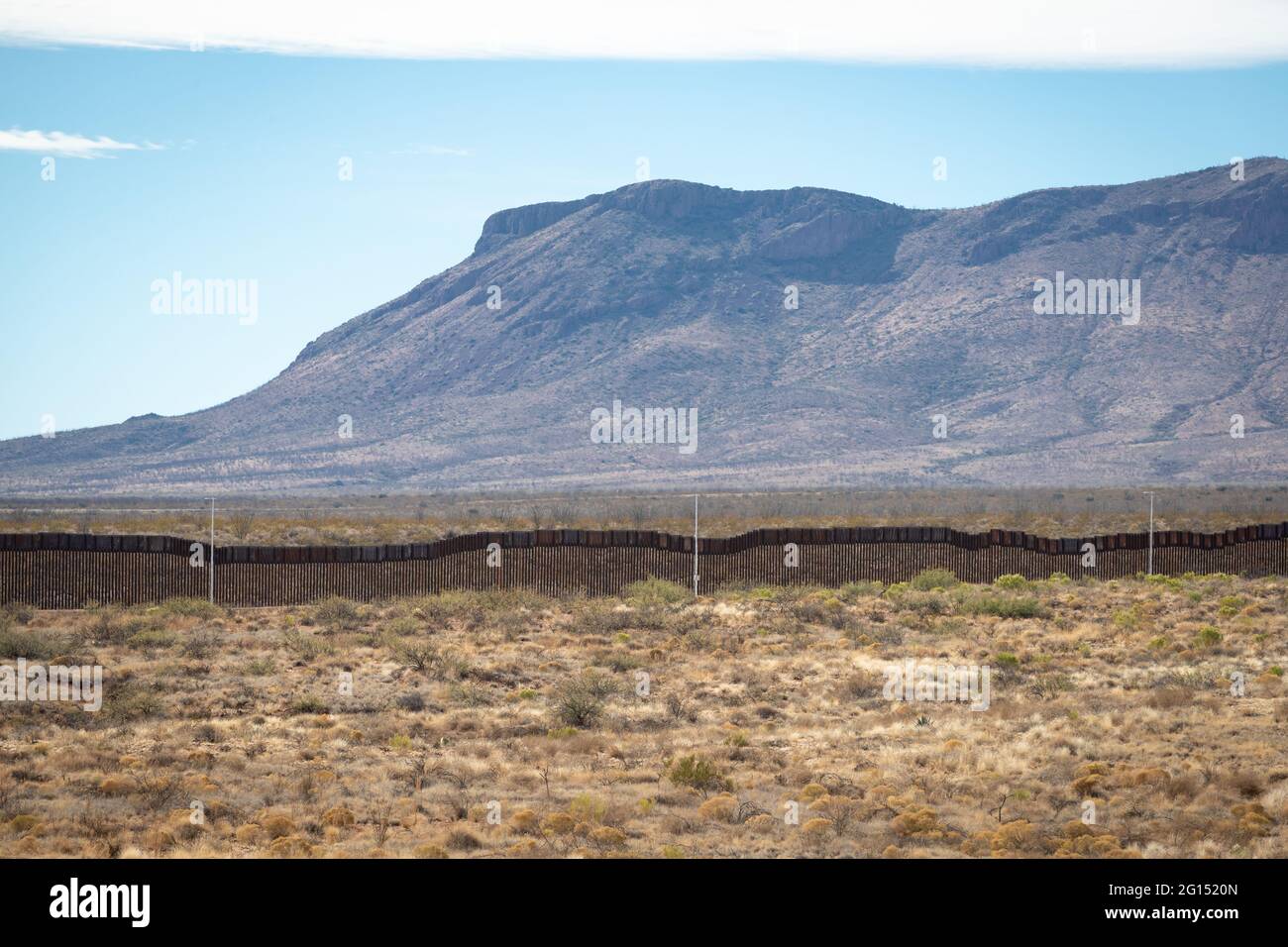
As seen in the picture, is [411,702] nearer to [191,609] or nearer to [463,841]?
[463,841]

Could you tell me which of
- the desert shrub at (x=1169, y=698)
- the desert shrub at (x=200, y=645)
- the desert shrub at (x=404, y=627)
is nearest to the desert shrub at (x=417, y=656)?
the desert shrub at (x=404, y=627)

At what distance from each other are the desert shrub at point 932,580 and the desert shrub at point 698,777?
2073 centimetres

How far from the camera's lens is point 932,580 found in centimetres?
3453

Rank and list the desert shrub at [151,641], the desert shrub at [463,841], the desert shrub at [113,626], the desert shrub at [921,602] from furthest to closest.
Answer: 1. the desert shrub at [921,602]
2. the desert shrub at [113,626]
3. the desert shrub at [151,641]
4. the desert shrub at [463,841]

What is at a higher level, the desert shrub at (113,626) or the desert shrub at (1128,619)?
the desert shrub at (1128,619)

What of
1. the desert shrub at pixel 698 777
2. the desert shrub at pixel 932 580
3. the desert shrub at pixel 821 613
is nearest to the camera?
the desert shrub at pixel 698 777

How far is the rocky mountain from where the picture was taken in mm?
125375

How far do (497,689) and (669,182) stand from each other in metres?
180

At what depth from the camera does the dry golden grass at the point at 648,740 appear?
456 inches

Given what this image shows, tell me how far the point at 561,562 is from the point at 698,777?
21.9 m

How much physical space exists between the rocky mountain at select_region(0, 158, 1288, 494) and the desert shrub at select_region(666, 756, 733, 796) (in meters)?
103

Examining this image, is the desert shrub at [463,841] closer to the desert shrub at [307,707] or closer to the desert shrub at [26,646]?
the desert shrub at [307,707]

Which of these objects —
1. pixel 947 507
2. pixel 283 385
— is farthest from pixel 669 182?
pixel 947 507
